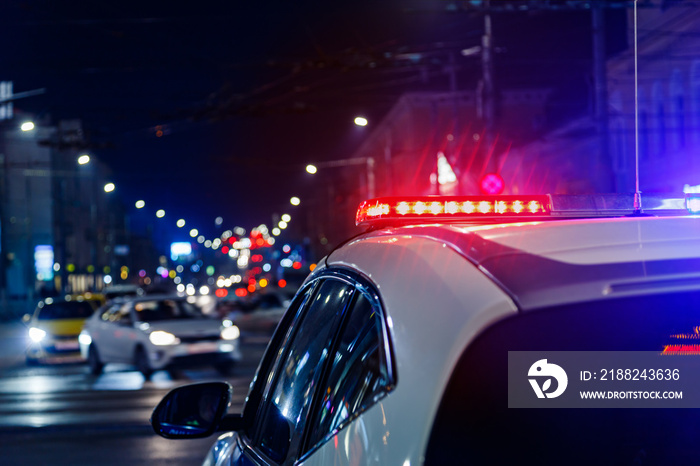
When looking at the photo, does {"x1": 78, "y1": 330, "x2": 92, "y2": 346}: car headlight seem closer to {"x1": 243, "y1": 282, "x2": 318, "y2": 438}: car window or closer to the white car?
the white car

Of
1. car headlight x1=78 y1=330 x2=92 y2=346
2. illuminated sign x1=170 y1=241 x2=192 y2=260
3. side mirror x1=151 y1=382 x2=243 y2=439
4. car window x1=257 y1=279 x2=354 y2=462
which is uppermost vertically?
car window x1=257 y1=279 x2=354 y2=462

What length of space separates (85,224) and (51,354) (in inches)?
2435

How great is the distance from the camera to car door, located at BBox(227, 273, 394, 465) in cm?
207

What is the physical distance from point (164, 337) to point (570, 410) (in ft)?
Result: 56.4

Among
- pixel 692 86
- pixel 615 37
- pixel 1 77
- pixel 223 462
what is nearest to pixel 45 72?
pixel 1 77

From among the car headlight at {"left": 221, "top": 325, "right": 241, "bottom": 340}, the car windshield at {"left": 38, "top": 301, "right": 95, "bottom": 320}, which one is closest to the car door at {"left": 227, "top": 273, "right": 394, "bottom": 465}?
the car headlight at {"left": 221, "top": 325, "right": 241, "bottom": 340}

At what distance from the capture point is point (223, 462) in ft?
11.3

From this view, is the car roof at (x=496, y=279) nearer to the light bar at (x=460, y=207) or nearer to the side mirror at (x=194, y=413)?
the light bar at (x=460, y=207)

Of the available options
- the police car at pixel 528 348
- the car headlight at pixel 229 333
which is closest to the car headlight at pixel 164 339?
the car headlight at pixel 229 333

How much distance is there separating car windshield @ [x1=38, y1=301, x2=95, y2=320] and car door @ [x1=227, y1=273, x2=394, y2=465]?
72.3 ft

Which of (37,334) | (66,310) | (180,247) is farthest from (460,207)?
(180,247)

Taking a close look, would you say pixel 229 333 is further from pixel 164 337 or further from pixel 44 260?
pixel 44 260

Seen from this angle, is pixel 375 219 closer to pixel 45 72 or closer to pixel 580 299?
pixel 580 299

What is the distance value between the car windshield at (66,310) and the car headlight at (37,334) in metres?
0.63
